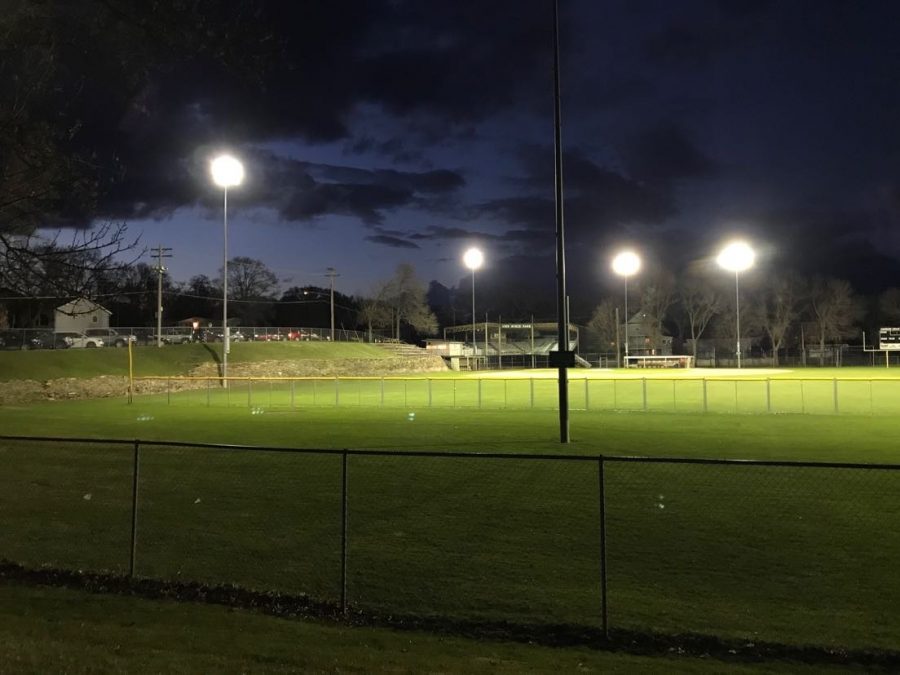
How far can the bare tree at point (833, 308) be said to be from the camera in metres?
111

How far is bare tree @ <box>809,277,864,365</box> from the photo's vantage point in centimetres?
11100

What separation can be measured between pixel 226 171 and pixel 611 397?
2478 cm

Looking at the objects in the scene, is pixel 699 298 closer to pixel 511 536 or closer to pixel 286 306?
pixel 286 306

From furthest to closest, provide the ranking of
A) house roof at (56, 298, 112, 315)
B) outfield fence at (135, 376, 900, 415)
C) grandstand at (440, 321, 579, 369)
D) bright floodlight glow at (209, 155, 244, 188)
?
grandstand at (440, 321, 579, 369), bright floodlight glow at (209, 155, 244, 188), outfield fence at (135, 376, 900, 415), house roof at (56, 298, 112, 315)

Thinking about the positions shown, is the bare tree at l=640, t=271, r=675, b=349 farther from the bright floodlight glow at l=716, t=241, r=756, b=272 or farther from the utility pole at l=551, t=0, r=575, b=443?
the utility pole at l=551, t=0, r=575, b=443

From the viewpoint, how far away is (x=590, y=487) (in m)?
13.0

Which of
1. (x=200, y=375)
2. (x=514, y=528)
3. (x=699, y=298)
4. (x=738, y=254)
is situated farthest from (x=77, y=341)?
(x=699, y=298)

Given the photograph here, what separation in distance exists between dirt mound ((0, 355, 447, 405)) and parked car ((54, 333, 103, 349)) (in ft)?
36.4

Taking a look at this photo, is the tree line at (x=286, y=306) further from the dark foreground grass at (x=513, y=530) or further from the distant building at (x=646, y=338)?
the dark foreground grass at (x=513, y=530)

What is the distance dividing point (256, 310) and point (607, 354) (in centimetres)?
5820

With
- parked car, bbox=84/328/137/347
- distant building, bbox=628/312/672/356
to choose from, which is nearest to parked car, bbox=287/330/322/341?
parked car, bbox=84/328/137/347

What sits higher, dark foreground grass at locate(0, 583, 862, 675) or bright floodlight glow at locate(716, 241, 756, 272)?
bright floodlight glow at locate(716, 241, 756, 272)

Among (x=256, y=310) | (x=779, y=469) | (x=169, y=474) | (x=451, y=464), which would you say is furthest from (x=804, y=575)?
(x=256, y=310)

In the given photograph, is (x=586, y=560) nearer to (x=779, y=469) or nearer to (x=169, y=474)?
(x=779, y=469)
